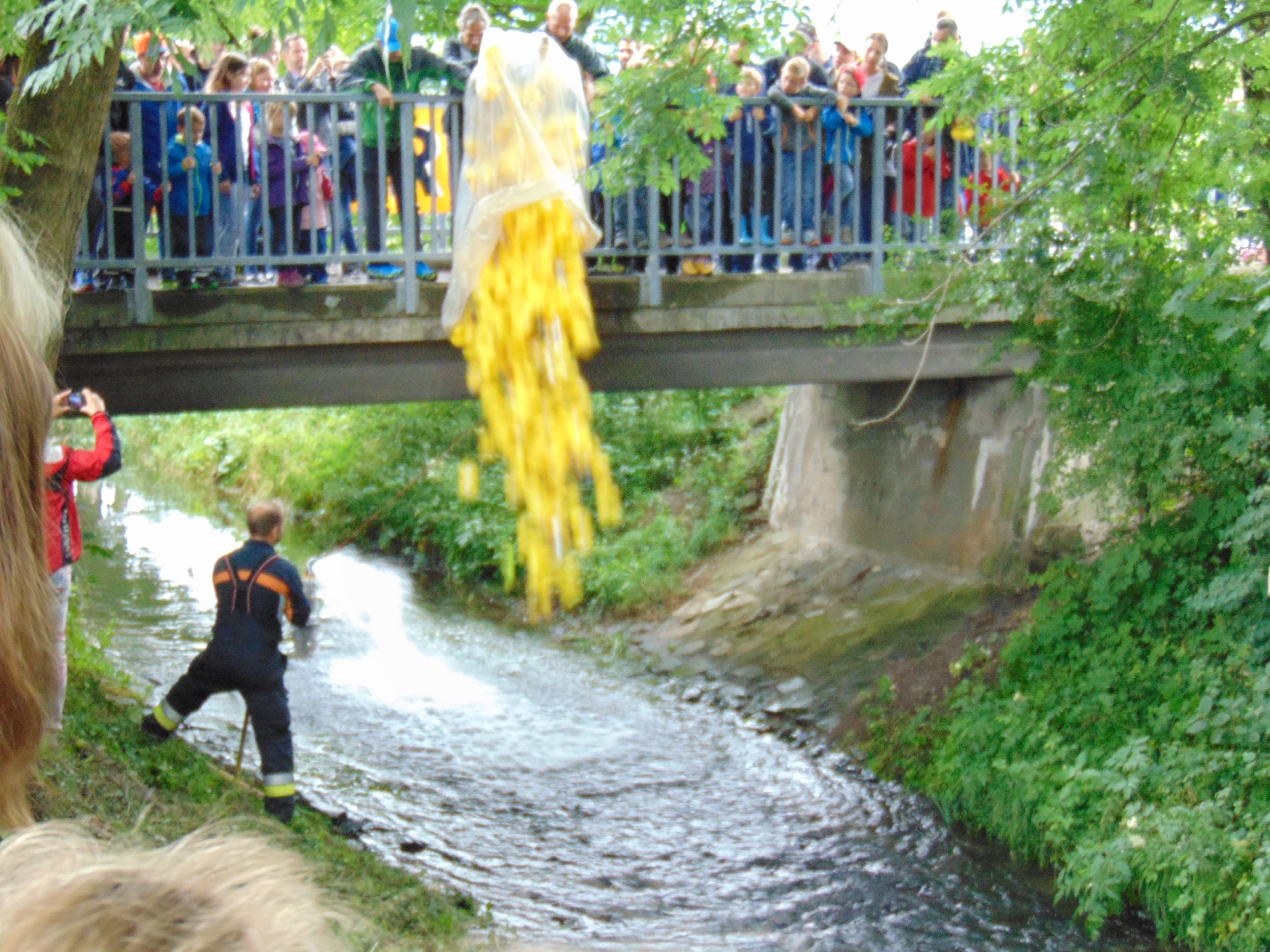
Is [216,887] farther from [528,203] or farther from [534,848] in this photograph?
[534,848]

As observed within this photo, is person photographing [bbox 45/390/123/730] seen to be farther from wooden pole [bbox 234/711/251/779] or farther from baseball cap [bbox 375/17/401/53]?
baseball cap [bbox 375/17/401/53]

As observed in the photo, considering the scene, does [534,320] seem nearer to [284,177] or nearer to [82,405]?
[284,177]

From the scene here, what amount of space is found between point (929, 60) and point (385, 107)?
12.3 feet

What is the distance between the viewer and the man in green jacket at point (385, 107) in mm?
7426

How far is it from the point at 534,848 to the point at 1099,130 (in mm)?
4793

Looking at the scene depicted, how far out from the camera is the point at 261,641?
6.12 m

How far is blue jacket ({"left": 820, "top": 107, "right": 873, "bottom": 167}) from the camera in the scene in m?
8.27

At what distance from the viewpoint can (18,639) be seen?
1399mm

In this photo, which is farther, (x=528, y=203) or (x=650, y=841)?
(x=650, y=841)

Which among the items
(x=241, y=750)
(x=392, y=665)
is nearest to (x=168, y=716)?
(x=241, y=750)

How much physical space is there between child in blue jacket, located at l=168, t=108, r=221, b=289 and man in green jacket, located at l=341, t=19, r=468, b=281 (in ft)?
2.79

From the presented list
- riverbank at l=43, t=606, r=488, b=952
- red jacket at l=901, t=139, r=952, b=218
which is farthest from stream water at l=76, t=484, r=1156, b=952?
red jacket at l=901, t=139, r=952, b=218

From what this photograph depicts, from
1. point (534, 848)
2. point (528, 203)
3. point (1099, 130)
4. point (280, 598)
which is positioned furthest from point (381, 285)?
point (1099, 130)

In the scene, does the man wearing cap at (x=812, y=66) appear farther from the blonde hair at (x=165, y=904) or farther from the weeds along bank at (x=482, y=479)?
the blonde hair at (x=165, y=904)
